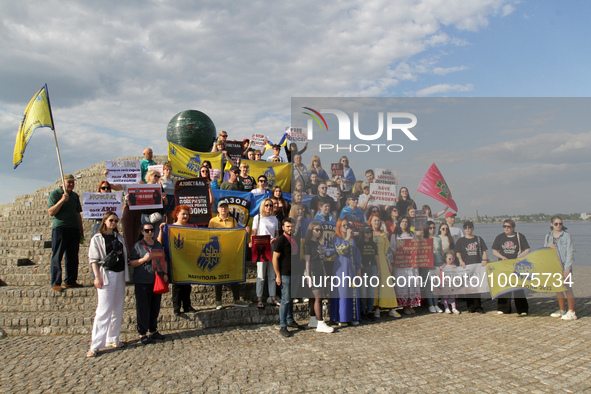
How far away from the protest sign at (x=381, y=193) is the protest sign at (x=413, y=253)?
85cm

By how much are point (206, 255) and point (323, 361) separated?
310cm

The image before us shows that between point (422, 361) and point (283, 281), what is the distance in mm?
2613

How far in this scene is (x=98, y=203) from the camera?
25.8ft

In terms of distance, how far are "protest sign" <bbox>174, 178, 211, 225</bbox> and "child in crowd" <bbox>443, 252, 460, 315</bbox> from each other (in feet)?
16.8

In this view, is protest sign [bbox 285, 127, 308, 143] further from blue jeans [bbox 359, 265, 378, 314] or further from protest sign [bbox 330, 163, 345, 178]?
blue jeans [bbox 359, 265, 378, 314]

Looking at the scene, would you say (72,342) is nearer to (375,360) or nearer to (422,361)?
(375,360)

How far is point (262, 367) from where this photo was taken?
5141 mm

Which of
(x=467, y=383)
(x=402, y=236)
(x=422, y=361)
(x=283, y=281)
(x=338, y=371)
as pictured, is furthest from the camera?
(x=402, y=236)

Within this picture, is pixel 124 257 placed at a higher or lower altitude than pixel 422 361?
higher

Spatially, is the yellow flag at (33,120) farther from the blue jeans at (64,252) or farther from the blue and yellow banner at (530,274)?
the blue and yellow banner at (530,274)

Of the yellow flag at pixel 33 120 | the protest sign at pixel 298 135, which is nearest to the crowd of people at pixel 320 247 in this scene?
the yellow flag at pixel 33 120

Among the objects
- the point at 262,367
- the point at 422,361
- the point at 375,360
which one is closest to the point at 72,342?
the point at 262,367

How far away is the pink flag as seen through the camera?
8.52m

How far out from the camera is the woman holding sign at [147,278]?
6.37m
